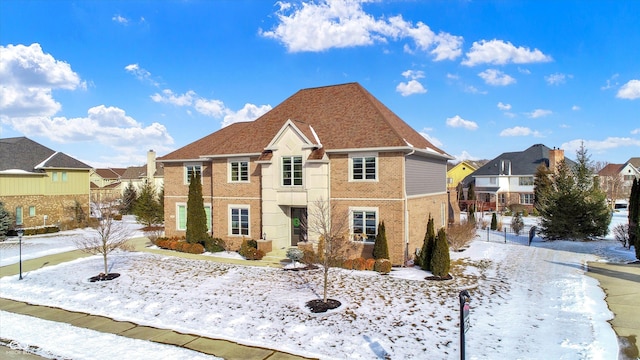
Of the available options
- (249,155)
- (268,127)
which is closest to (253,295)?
(249,155)

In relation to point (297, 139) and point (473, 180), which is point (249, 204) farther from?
point (473, 180)

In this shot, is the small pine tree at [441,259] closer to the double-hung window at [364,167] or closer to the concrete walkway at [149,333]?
the double-hung window at [364,167]

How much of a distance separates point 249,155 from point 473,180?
1875 inches

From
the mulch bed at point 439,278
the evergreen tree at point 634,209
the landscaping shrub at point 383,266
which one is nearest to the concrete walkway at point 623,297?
the evergreen tree at point 634,209

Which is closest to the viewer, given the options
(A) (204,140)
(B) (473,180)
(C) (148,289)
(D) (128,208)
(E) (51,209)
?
(C) (148,289)

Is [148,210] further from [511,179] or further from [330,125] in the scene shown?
[511,179]

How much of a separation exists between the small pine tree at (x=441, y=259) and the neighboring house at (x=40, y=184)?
37333 millimetres

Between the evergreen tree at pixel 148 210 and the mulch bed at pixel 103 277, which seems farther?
the evergreen tree at pixel 148 210

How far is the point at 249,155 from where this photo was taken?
2264 centimetres

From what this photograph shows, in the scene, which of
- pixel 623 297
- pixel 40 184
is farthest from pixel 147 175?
pixel 623 297

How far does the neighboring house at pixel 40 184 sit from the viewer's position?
34594 millimetres

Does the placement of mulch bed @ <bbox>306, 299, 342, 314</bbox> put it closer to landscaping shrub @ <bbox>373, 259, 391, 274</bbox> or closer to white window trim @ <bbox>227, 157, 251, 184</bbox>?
landscaping shrub @ <bbox>373, 259, 391, 274</bbox>

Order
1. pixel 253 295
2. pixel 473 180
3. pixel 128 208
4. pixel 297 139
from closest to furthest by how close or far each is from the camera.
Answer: pixel 253 295 → pixel 297 139 → pixel 128 208 → pixel 473 180

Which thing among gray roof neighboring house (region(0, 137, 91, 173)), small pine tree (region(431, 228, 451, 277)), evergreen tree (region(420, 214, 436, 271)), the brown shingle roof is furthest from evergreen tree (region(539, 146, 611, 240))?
gray roof neighboring house (region(0, 137, 91, 173))
